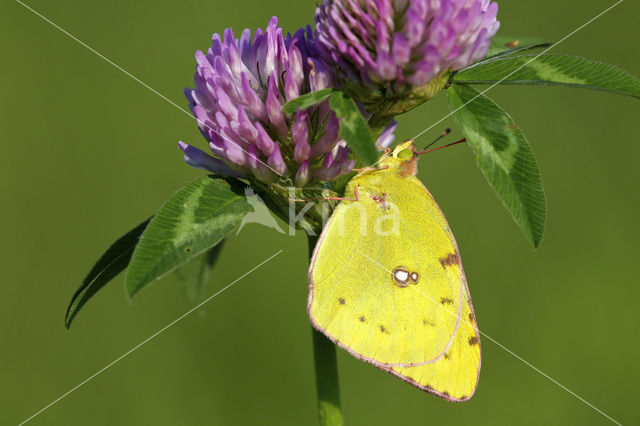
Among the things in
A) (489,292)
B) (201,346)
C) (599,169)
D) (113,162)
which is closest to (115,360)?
(201,346)

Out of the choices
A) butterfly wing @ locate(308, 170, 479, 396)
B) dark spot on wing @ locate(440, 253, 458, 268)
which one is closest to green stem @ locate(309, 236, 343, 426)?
butterfly wing @ locate(308, 170, 479, 396)

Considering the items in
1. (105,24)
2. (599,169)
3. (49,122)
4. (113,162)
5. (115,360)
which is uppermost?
(105,24)

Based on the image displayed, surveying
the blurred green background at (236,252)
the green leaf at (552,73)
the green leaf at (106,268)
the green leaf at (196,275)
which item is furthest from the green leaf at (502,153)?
the blurred green background at (236,252)

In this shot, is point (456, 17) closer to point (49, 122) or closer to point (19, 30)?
point (49, 122)

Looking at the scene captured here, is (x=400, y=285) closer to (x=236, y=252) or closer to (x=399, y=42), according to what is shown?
(x=399, y=42)

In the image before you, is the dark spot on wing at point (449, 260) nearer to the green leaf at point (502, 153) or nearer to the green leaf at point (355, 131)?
the green leaf at point (502, 153)
